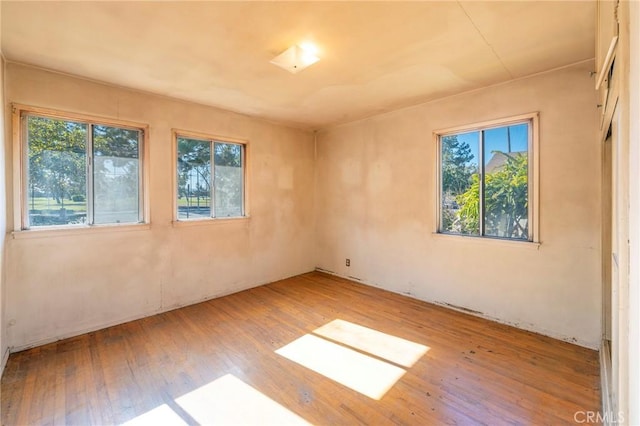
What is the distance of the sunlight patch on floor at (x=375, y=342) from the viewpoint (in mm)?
2531

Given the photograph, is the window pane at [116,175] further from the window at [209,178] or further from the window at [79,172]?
the window at [209,178]

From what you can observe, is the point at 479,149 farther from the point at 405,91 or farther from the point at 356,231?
the point at 356,231

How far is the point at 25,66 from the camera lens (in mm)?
2596

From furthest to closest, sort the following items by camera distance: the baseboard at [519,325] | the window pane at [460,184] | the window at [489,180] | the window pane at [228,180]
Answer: the window pane at [228,180]
the window pane at [460,184]
the window at [489,180]
the baseboard at [519,325]

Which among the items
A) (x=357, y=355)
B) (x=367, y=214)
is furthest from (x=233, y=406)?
(x=367, y=214)

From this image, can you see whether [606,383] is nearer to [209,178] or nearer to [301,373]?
[301,373]

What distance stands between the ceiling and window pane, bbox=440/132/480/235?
680mm

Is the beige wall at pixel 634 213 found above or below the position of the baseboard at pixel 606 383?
above

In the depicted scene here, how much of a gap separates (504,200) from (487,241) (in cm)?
50

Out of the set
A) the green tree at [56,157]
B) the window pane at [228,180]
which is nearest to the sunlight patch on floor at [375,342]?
the window pane at [228,180]

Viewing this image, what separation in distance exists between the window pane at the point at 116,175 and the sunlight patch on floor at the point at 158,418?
2128 millimetres

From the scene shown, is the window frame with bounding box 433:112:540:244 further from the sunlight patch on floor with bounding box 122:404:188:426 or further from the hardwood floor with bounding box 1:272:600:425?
the sunlight patch on floor with bounding box 122:404:188:426

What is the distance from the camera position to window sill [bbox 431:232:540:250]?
2.94 metres

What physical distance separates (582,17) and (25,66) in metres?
4.62
